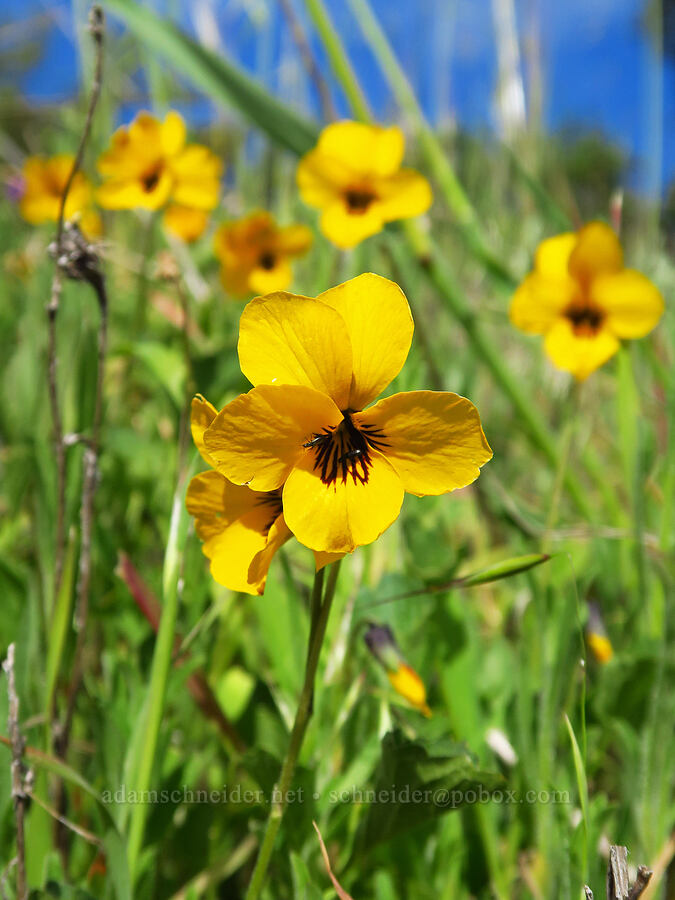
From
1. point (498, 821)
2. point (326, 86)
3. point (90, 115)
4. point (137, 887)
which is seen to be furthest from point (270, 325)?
point (326, 86)

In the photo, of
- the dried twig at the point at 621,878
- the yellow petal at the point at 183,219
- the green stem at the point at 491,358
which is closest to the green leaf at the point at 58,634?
the dried twig at the point at 621,878

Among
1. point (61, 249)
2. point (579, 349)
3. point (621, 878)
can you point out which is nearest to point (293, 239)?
point (579, 349)

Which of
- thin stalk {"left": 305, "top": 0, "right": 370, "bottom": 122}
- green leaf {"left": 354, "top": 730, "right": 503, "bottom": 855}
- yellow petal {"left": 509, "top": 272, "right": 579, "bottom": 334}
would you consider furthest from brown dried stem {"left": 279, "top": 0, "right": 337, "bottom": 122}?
green leaf {"left": 354, "top": 730, "right": 503, "bottom": 855}

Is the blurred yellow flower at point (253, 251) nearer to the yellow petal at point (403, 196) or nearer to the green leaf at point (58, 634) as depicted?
the yellow petal at point (403, 196)

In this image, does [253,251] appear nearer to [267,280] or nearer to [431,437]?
[267,280]

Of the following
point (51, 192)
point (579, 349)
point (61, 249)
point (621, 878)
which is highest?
point (51, 192)

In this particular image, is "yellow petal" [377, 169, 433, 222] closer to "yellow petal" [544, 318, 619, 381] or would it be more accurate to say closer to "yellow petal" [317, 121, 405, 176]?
"yellow petal" [317, 121, 405, 176]

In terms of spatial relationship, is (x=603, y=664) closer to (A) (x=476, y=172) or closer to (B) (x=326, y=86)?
(B) (x=326, y=86)
